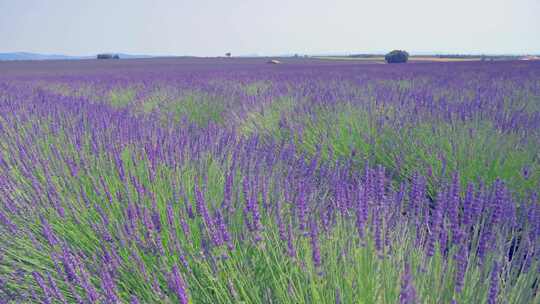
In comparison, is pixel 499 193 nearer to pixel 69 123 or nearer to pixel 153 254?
pixel 153 254

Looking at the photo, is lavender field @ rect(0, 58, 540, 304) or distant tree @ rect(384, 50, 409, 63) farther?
distant tree @ rect(384, 50, 409, 63)

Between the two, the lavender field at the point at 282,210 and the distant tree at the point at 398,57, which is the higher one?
the distant tree at the point at 398,57

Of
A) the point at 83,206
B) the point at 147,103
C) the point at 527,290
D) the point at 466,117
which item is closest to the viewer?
the point at 527,290

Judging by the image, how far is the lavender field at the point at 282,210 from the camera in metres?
1.03

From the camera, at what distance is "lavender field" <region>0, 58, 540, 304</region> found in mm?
1028

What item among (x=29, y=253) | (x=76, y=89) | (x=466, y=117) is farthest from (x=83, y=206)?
(x=76, y=89)

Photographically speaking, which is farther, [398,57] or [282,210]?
[398,57]

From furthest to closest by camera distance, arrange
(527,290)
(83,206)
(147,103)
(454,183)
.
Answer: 1. (147,103)
2. (83,206)
3. (454,183)
4. (527,290)

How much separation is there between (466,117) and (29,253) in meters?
2.95

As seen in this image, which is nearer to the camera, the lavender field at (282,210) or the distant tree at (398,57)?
the lavender field at (282,210)

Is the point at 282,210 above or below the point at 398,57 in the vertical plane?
below

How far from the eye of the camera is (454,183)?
139 centimetres

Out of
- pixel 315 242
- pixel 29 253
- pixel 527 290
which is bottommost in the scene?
pixel 29 253

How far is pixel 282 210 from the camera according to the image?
1.52 meters
